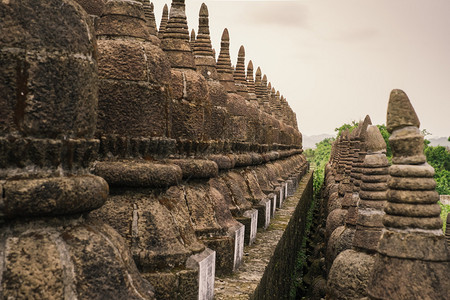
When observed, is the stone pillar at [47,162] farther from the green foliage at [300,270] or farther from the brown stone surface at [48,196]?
the green foliage at [300,270]

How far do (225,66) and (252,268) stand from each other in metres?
3.70

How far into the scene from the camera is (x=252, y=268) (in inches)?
211

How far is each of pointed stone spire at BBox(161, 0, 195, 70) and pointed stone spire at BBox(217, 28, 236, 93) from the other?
9.24 ft

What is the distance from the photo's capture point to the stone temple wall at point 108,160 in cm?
220

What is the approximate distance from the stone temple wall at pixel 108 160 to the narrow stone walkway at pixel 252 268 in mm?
159

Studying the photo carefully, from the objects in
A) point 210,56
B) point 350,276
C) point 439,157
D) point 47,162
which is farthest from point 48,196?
point 439,157

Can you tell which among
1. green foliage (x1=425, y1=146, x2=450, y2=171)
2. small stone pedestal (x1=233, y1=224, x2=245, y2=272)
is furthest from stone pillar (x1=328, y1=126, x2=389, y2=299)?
green foliage (x1=425, y1=146, x2=450, y2=171)

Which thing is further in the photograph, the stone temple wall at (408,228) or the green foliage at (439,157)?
the green foliage at (439,157)

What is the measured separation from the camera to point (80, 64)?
2385 millimetres

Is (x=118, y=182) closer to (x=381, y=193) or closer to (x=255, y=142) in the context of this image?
(x=381, y=193)

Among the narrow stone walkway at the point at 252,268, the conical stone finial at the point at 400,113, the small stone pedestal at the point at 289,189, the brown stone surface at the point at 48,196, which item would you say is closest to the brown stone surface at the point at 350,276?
the narrow stone walkway at the point at 252,268

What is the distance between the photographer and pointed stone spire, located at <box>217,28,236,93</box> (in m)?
8.04

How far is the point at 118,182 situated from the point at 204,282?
90 centimetres

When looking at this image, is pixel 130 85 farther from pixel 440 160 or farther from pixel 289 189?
pixel 440 160
